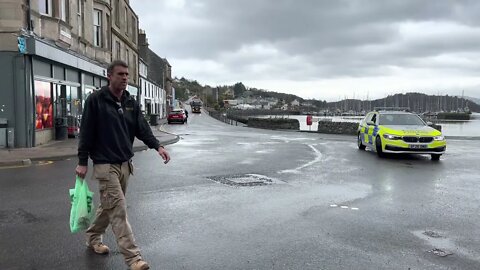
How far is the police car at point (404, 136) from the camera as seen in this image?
13.4 metres

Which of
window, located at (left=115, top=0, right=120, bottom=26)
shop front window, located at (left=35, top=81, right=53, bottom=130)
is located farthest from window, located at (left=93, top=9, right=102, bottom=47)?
shop front window, located at (left=35, top=81, right=53, bottom=130)

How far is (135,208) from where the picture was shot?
→ 6.63 metres

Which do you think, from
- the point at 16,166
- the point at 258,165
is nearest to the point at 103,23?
the point at 16,166

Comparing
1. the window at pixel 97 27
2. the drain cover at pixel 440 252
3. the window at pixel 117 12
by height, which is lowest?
the drain cover at pixel 440 252

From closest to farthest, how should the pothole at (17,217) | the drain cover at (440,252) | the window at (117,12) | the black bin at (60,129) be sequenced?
the drain cover at (440,252) < the pothole at (17,217) < the black bin at (60,129) < the window at (117,12)

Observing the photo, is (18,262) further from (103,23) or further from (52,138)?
(103,23)

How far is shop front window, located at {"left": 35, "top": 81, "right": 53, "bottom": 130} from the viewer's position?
16812 millimetres

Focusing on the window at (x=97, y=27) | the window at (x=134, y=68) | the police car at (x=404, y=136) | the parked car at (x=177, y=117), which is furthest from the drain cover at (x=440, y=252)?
the parked car at (x=177, y=117)

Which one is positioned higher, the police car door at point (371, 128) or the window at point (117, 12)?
the window at point (117, 12)

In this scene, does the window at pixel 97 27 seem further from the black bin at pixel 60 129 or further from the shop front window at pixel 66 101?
the black bin at pixel 60 129

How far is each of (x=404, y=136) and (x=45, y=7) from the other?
14663 millimetres

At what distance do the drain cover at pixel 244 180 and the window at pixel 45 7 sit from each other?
39.6 feet

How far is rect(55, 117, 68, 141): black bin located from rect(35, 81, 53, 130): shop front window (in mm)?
455

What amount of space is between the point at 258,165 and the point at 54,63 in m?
11.0
